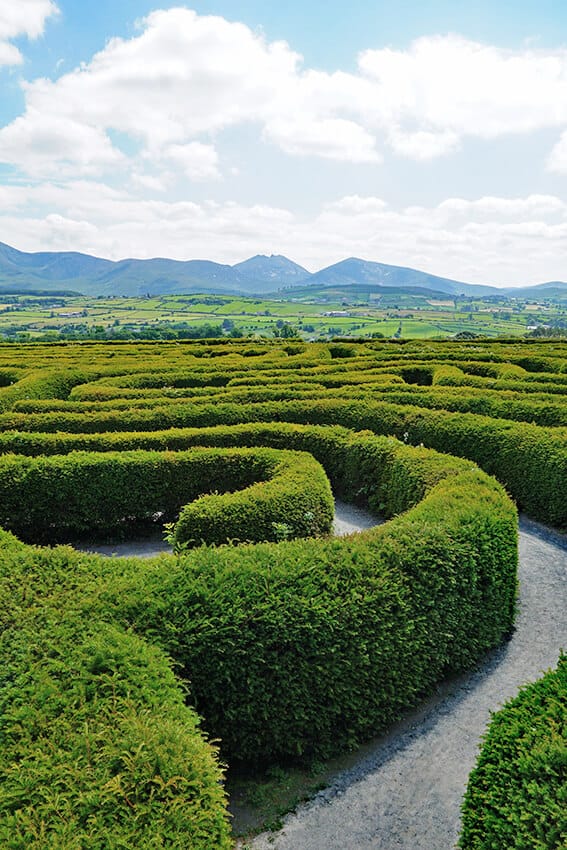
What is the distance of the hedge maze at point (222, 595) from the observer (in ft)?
16.1

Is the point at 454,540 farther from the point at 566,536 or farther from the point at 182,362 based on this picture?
the point at 182,362

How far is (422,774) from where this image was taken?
6.84 m

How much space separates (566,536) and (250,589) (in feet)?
29.2

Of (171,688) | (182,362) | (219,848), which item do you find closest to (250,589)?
(171,688)

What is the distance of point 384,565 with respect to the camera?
7938 mm

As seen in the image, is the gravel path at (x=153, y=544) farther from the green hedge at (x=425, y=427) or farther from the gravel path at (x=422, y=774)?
the gravel path at (x=422, y=774)

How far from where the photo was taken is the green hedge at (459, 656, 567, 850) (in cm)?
431

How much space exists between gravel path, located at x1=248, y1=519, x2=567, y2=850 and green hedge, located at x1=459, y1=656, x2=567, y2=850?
1.38 m

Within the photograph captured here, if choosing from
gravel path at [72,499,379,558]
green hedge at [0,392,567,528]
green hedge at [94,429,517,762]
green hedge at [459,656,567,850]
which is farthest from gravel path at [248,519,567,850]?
green hedge at [0,392,567,528]

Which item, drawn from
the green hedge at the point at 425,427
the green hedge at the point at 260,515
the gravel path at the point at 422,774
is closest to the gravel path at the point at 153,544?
the green hedge at the point at 260,515

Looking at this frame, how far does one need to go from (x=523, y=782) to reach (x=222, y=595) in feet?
12.0

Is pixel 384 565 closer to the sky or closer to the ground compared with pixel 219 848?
closer to the sky

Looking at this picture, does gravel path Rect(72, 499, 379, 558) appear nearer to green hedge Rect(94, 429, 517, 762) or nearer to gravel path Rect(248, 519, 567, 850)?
green hedge Rect(94, 429, 517, 762)

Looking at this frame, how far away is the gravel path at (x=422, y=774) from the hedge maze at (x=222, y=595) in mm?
335
